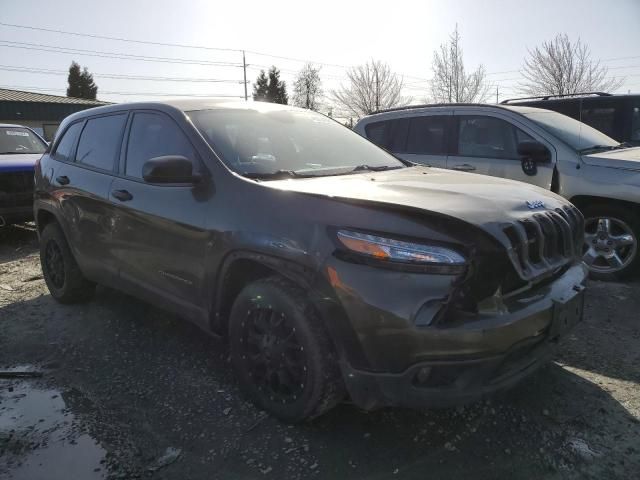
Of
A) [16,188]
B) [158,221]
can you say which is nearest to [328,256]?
[158,221]

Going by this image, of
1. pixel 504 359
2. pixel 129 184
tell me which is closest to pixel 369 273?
pixel 504 359

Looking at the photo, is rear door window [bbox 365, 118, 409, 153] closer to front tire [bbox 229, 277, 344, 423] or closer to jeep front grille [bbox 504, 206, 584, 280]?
jeep front grille [bbox 504, 206, 584, 280]

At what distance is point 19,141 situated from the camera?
28.9 feet

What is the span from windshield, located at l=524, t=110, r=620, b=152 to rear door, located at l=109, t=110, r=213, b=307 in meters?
3.90

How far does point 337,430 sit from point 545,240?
1.43m

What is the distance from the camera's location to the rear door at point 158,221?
9.73ft

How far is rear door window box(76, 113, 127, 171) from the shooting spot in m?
3.86

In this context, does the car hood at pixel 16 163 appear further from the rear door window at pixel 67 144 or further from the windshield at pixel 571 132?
the windshield at pixel 571 132

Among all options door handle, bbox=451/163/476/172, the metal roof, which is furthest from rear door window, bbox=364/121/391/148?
the metal roof

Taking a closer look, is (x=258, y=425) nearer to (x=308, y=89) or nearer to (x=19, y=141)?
(x=19, y=141)

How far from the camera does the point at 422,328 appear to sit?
2.06 m

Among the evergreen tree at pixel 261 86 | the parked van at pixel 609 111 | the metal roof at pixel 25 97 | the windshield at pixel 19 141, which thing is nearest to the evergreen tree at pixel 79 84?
the metal roof at pixel 25 97

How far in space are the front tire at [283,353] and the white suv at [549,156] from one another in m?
3.55

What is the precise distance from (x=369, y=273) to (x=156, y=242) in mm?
1634
